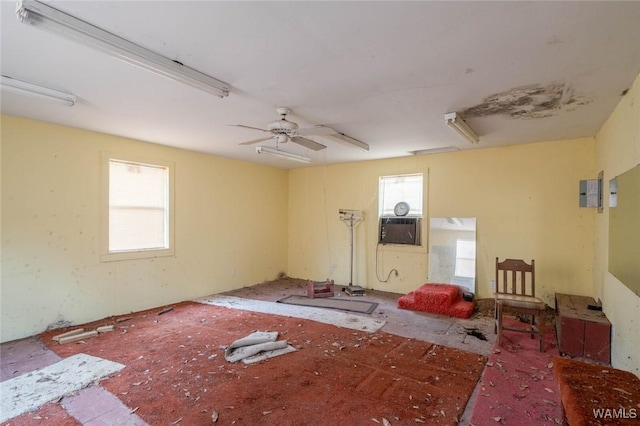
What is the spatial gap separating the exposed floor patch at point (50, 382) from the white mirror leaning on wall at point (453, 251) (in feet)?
15.4

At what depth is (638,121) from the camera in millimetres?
2377

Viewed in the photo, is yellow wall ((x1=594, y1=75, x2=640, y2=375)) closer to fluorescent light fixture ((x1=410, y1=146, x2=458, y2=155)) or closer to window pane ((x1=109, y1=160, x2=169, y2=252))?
fluorescent light fixture ((x1=410, y1=146, x2=458, y2=155))

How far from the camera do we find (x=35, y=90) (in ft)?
8.93

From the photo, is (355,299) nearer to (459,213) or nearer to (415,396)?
(459,213)

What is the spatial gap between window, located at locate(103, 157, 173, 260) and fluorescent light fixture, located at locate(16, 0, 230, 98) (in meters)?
2.80

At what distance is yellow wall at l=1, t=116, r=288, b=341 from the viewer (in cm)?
360

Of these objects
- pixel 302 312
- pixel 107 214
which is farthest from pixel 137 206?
pixel 302 312

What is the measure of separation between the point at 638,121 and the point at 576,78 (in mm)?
547

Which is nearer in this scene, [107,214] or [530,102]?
[530,102]

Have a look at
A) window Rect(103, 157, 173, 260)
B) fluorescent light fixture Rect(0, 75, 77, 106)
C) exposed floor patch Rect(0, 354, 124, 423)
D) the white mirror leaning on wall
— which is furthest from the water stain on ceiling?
window Rect(103, 157, 173, 260)

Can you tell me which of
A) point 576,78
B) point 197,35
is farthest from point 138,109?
point 576,78

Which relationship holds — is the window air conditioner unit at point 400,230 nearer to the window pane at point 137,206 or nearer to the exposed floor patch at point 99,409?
the window pane at point 137,206

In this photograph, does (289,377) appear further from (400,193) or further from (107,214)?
(400,193)

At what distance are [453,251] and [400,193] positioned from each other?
4.74 feet
